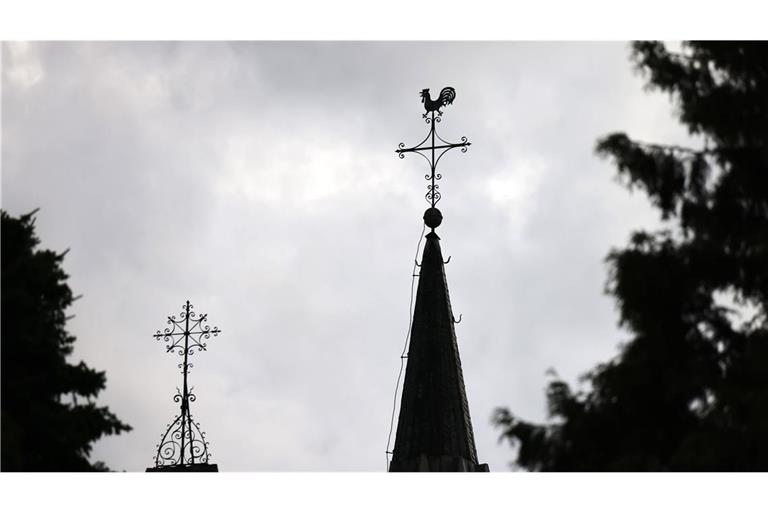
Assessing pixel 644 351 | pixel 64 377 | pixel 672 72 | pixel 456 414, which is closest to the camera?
→ pixel 644 351

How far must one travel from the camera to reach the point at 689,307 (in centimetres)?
1010

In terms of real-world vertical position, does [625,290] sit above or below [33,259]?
below

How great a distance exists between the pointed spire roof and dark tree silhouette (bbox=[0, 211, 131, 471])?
7.27 meters

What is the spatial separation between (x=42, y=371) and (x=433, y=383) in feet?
30.0

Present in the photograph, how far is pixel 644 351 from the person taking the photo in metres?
9.88

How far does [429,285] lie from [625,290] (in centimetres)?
1304

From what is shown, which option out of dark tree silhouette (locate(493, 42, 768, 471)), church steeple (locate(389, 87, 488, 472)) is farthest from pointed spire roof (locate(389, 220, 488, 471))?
dark tree silhouette (locate(493, 42, 768, 471))

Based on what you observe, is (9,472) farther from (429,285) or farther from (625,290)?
(429,285)

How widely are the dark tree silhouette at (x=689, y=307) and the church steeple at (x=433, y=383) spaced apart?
1079 centimetres

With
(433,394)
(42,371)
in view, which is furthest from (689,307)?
(433,394)

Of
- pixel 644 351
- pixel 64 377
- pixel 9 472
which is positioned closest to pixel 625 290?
pixel 644 351

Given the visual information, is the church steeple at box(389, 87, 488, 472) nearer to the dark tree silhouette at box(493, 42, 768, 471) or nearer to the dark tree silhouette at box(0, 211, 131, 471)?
the dark tree silhouette at box(0, 211, 131, 471)

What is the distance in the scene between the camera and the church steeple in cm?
2088

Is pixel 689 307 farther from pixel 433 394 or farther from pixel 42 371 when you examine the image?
pixel 433 394
